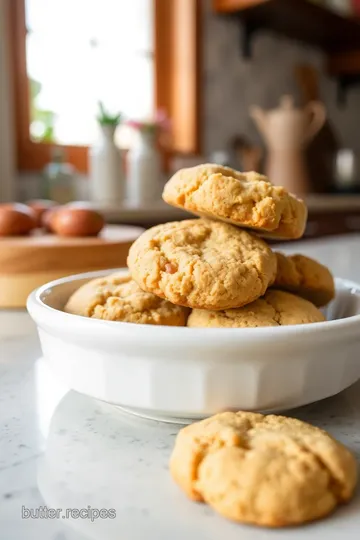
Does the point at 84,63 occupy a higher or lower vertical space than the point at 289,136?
higher

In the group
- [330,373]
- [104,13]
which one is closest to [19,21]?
[104,13]

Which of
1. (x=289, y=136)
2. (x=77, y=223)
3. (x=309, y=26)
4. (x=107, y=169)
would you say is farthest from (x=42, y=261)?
(x=309, y=26)

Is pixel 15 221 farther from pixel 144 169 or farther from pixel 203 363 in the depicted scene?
pixel 144 169

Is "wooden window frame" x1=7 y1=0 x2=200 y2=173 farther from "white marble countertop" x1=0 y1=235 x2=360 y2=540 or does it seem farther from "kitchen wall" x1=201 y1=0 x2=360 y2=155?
"white marble countertop" x1=0 y1=235 x2=360 y2=540

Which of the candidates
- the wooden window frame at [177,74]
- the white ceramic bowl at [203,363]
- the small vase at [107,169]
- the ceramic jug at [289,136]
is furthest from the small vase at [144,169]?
the white ceramic bowl at [203,363]

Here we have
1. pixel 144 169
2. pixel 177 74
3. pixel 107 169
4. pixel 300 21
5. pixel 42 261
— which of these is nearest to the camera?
pixel 42 261

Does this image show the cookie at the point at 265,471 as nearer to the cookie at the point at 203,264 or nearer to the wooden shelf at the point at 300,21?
the cookie at the point at 203,264

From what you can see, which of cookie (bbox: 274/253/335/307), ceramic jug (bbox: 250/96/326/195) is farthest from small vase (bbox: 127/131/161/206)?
cookie (bbox: 274/253/335/307)
